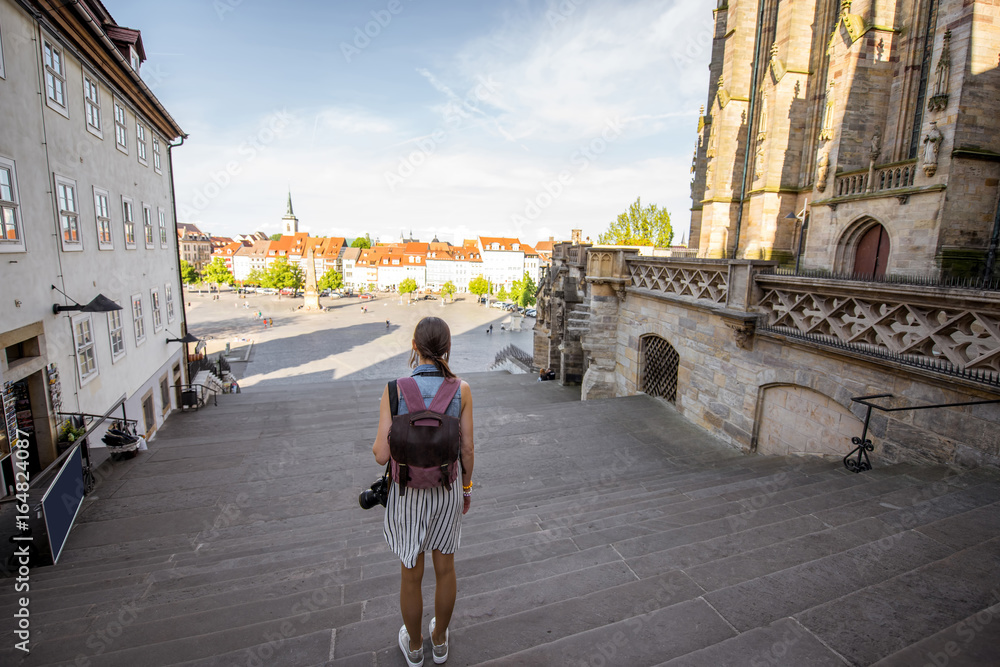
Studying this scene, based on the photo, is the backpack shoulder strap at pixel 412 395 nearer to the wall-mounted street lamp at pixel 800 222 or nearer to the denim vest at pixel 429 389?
the denim vest at pixel 429 389

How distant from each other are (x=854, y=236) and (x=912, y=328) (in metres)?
11.1

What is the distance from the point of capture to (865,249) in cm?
1336

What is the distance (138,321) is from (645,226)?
27.4 metres

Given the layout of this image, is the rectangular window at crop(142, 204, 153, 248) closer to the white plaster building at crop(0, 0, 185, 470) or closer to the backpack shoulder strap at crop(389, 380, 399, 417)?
the white plaster building at crop(0, 0, 185, 470)

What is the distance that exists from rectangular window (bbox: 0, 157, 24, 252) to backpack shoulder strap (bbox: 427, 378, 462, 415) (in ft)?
23.3

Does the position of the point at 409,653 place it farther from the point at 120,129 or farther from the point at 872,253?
the point at 872,253

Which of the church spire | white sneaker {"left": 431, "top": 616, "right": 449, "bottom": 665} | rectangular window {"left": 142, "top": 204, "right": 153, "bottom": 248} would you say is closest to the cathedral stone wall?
white sneaker {"left": 431, "top": 616, "right": 449, "bottom": 665}

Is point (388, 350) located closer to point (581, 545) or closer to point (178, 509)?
point (178, 509)

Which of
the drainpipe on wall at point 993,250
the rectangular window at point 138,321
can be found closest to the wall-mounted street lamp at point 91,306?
the rectangular window at point 138,321

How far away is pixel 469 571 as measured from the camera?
3.33m

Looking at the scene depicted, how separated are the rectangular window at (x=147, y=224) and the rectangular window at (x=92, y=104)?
3080mm

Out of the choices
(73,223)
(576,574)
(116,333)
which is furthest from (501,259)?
(576,574)

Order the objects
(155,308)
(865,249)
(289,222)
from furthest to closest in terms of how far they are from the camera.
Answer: (289,222) < (865,249) < (155,308)

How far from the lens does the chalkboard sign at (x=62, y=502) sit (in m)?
4.27
